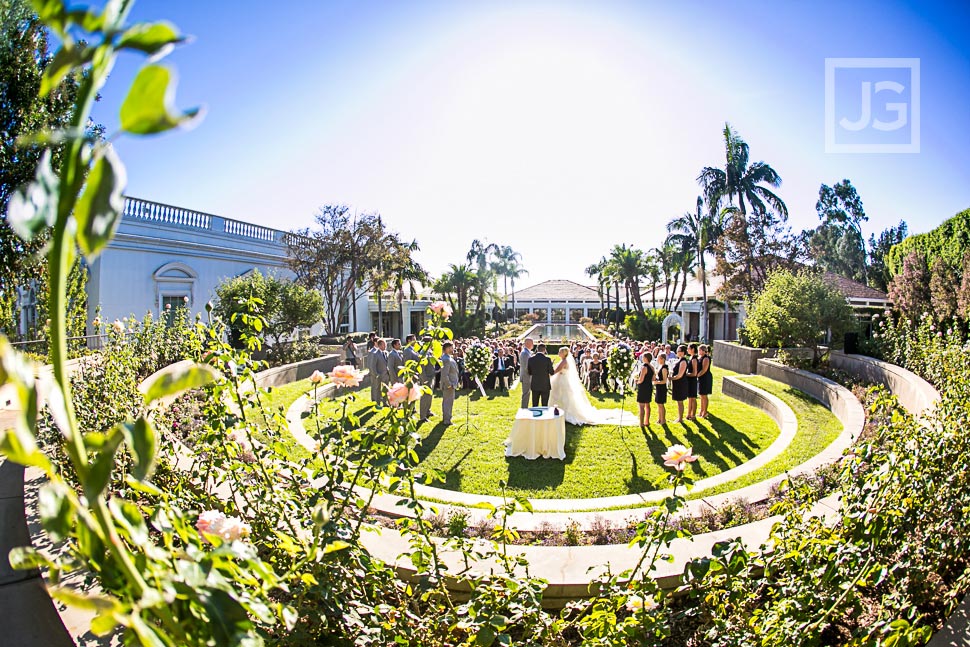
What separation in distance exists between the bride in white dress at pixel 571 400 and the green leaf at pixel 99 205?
34.9 feet

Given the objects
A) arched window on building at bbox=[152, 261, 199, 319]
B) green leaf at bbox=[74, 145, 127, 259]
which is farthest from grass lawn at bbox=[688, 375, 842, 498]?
arched window on building at bbox=[152, 261, 199, 319]

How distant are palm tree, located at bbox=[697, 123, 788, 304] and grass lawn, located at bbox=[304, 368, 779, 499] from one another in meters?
23.0

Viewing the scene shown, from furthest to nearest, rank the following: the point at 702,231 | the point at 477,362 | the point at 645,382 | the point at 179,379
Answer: the point at 702,231
the point at 477,362
the point at 645,382
the point at 179,379

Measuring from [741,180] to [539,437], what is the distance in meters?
29.4

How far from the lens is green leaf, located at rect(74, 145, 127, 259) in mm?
680

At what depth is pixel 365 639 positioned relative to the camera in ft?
6.15

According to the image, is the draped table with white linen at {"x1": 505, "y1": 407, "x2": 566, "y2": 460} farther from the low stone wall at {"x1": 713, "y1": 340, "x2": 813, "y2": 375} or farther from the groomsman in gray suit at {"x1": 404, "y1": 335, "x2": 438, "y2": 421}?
the low stone wall at {"x1": 713, "y1": 340, "x2": 813, "y2": 375}

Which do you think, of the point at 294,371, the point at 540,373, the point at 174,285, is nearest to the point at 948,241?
the point at 540,373

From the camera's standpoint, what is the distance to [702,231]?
33.7 meters

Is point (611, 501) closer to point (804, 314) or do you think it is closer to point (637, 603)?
point (637, 603)

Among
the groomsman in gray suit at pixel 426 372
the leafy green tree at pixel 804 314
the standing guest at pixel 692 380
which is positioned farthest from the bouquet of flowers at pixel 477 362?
the leafy green tree at pixel 804 314

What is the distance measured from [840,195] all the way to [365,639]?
7971 centimetres

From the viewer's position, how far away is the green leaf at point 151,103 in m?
0.65

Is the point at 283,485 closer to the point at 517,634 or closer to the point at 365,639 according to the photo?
the point at 365,639
